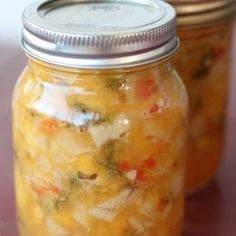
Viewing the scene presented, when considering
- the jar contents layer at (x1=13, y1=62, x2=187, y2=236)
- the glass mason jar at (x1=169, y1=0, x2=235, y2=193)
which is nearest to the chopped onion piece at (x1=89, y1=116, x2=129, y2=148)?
the jar contents layer at (x1=13, y1=62, x2=187, y2=236)

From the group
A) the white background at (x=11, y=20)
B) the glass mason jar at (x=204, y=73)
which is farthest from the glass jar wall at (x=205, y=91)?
the white background at (x=11, y=20)

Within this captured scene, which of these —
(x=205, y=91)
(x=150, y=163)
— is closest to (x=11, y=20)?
(x=205, y=91)

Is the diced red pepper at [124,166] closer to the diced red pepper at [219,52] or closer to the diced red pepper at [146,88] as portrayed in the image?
the diced red pepper at [146,88]

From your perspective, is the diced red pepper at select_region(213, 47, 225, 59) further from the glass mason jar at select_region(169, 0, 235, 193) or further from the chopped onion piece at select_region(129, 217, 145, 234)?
the chopped onion piece at select_region(129, 217, 145, 234)

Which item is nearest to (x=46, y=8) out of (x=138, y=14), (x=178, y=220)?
(x=138, y=14)

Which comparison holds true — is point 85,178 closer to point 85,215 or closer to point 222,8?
point 85,215

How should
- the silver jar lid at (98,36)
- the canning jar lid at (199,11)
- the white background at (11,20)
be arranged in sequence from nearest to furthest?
the silver jar lid at (98,36) → the canning jar lid at (199,11) → the white background at (11,20)

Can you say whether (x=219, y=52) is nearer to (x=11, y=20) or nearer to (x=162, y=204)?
(x=162, y=204)
